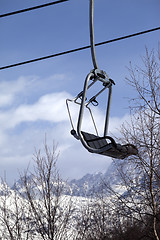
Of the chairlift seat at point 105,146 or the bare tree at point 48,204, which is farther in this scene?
the bare tree at point 48,204

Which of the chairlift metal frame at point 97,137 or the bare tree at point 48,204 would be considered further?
the bare tree at point 48,204

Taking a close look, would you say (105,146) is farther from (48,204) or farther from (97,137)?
(48,204)

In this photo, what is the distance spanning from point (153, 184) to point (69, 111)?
7499 millimetres

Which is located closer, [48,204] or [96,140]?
[96,140]

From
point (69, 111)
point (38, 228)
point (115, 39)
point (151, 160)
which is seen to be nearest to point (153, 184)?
point (151, 160)

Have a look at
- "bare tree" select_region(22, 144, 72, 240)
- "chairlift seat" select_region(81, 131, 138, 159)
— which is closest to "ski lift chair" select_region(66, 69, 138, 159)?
"chairlift seat" select_region(81, 131, 138, 159)

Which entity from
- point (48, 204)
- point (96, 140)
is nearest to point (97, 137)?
point (96, 140)

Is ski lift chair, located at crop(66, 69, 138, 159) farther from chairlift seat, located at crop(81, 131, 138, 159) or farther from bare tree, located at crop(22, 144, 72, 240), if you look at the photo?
bare tree, located at crop(22, 144, 72, 240)

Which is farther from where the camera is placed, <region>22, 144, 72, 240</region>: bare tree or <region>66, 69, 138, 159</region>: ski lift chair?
<region>22, 144, 72, 240</region>: bare tree

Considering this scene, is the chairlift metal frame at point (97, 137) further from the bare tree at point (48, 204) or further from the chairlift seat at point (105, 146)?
the bare tree at point (48, 204)

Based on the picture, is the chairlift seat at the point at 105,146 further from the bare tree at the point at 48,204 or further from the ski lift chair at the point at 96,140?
the bare tree at the point at 48,204

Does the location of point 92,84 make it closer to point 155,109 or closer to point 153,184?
point 155,109

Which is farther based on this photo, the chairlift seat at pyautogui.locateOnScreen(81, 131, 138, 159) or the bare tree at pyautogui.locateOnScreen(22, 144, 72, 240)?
the bare tree at pyautogui.locateOnScreen(22, 144, 72, 240)

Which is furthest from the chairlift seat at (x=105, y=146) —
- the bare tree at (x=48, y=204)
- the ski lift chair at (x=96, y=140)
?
the bare tree at (x=48, y=204)
